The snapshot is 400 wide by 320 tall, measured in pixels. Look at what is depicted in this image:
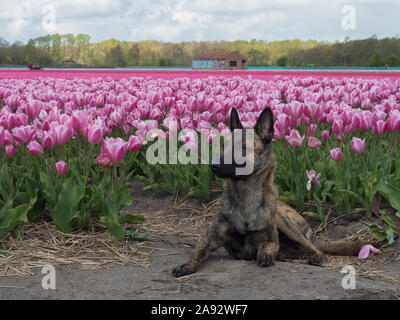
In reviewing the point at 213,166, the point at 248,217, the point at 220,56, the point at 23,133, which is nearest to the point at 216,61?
the point at 220,56

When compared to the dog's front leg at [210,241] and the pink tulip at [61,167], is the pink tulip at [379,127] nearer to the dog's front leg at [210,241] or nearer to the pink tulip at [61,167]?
the dog's front leg at [210,241]

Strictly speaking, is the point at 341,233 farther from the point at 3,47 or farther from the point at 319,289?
the point at 3,47

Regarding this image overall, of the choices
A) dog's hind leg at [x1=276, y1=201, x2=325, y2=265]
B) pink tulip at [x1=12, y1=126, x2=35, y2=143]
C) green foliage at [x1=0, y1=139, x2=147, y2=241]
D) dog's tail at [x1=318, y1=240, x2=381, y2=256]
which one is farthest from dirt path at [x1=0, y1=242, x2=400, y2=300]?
pink tulip at [x1=12, y1=126, x2=35, y2=143]

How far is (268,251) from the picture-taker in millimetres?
4051

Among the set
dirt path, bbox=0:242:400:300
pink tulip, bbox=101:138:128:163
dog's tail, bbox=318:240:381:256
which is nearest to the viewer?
dirt path, bbox=0:242:400:300

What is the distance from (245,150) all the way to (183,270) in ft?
3.32

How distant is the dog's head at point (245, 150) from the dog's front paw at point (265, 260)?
61cm

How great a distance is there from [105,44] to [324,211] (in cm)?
7108

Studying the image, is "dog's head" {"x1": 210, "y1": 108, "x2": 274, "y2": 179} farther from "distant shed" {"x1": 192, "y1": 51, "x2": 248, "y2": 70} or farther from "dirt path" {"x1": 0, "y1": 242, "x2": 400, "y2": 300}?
"distant shed" {"x1": 192, "y1": 51, "x2": 248, "y2": 70}

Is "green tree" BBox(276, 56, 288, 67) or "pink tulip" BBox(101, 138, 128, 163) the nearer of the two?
"pink tulip" BBox(101, 138, 128, 163)

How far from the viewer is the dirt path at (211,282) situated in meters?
3.55

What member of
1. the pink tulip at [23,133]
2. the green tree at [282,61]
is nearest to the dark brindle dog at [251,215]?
the pink tulip at [23,133]

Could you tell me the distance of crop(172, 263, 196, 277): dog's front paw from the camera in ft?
13.2
